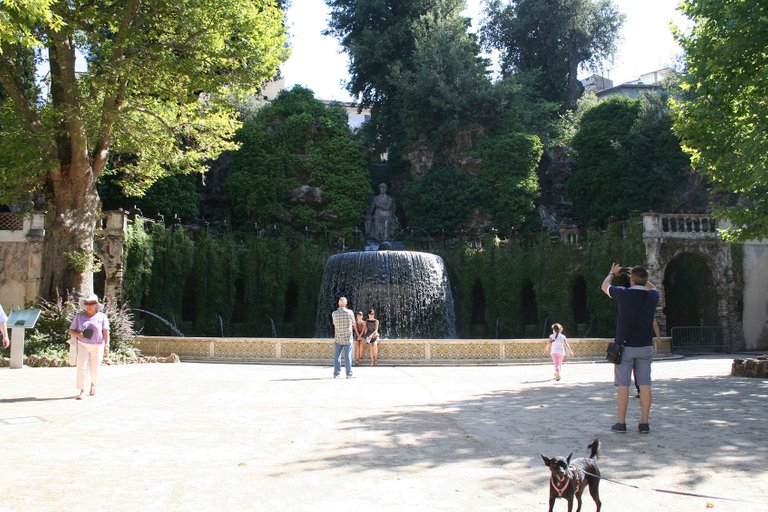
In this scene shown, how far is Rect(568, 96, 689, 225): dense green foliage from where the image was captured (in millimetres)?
35156

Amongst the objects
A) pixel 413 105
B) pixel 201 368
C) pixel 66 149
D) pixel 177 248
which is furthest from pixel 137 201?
pixel 201 368

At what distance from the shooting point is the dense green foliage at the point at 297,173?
3675 cm

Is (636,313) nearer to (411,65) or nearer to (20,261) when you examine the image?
(20,261)

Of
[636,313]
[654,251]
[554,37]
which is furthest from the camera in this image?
[554,37]

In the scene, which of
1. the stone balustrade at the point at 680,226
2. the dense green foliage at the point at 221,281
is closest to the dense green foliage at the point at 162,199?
the dense green foliage at the point at 221,281

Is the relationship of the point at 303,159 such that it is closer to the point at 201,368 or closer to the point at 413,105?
the point at 413,105

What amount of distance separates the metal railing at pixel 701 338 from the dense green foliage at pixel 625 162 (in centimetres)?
914

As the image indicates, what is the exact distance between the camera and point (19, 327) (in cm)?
1438

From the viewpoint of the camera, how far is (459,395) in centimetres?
1029

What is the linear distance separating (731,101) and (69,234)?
15396mm

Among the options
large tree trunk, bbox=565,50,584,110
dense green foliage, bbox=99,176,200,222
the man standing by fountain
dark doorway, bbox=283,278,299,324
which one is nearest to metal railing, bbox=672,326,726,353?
dark doorway, bbox=283,278,299,324

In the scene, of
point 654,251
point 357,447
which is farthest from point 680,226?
point 357,447

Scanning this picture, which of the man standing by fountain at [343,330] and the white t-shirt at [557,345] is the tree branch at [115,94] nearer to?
the man standing by fountain at [343,330]

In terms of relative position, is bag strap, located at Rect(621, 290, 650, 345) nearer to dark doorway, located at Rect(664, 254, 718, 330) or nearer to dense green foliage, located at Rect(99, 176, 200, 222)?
dark doorway, located at Rect(664, 254, 718, 330)
